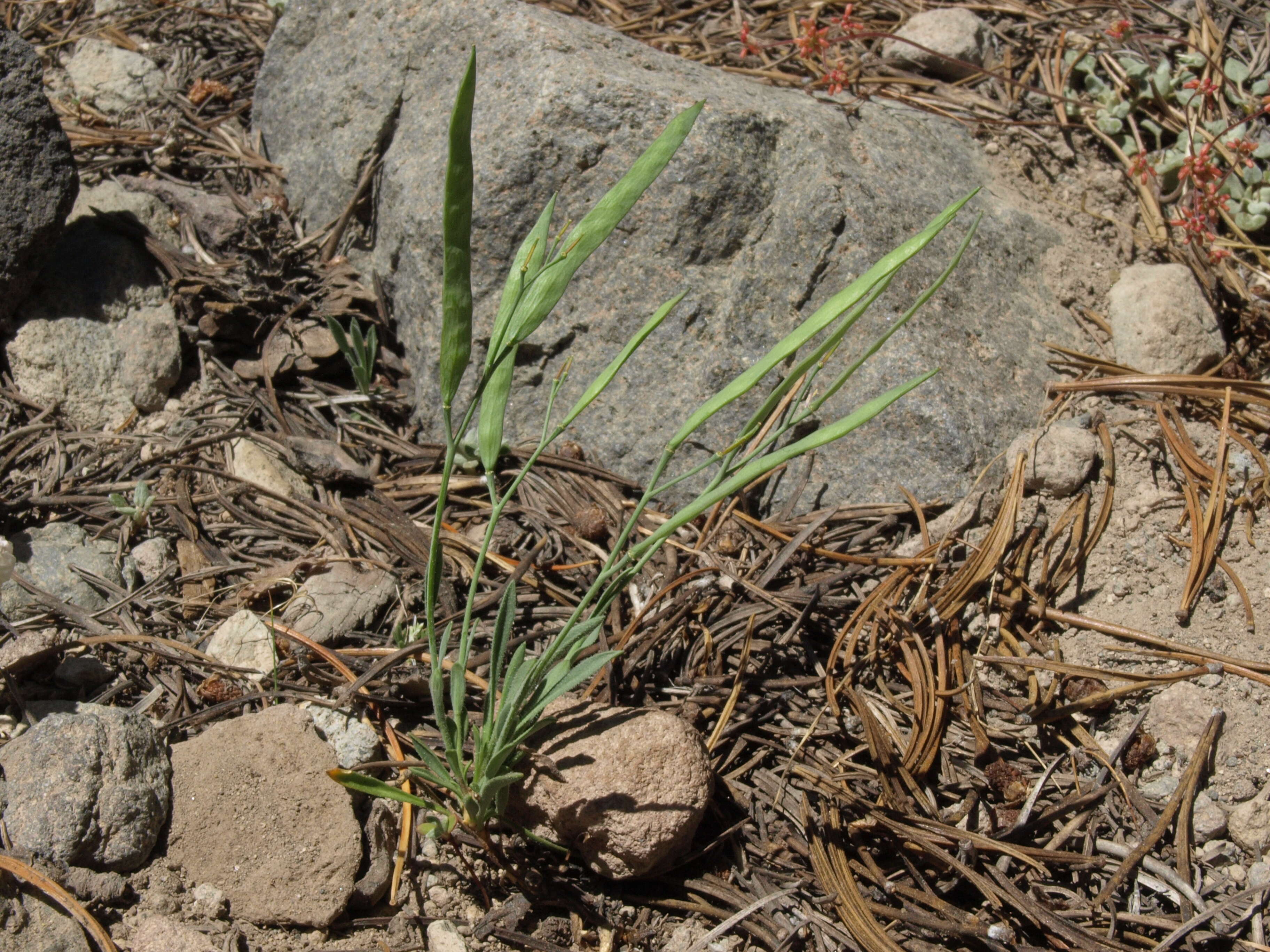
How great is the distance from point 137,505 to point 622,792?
1.43 metres

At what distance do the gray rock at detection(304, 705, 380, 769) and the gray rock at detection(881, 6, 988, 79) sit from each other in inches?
109

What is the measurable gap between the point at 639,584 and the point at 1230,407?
5.29ft

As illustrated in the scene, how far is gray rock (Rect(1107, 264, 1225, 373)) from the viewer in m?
2.52

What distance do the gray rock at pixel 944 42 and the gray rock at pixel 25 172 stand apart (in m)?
2.63

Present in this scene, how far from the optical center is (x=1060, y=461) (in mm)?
2236

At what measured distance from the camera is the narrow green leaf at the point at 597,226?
1.40 metres

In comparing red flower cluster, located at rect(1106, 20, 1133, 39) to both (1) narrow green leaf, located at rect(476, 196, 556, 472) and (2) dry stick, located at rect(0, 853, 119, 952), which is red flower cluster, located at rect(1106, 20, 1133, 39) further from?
(2) dry stick, located at rect(0, 853, 119, 952)

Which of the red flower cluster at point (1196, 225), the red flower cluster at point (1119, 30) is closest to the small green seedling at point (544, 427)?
the red flower cluster at point (1196, 225)

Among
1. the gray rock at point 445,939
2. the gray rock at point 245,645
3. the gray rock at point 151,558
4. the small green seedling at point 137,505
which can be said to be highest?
the small green seedling at point 137,505

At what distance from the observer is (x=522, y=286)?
56.0 inches

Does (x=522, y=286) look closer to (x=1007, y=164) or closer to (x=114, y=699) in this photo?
(x=114, y=699)

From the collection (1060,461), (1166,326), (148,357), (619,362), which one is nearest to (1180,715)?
(1060,461)

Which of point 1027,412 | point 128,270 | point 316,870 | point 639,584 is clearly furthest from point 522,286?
point 128,270

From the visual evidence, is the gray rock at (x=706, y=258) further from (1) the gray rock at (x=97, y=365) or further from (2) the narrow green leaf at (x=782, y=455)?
(2) the narrow green leaf at (x=782, y=455)
